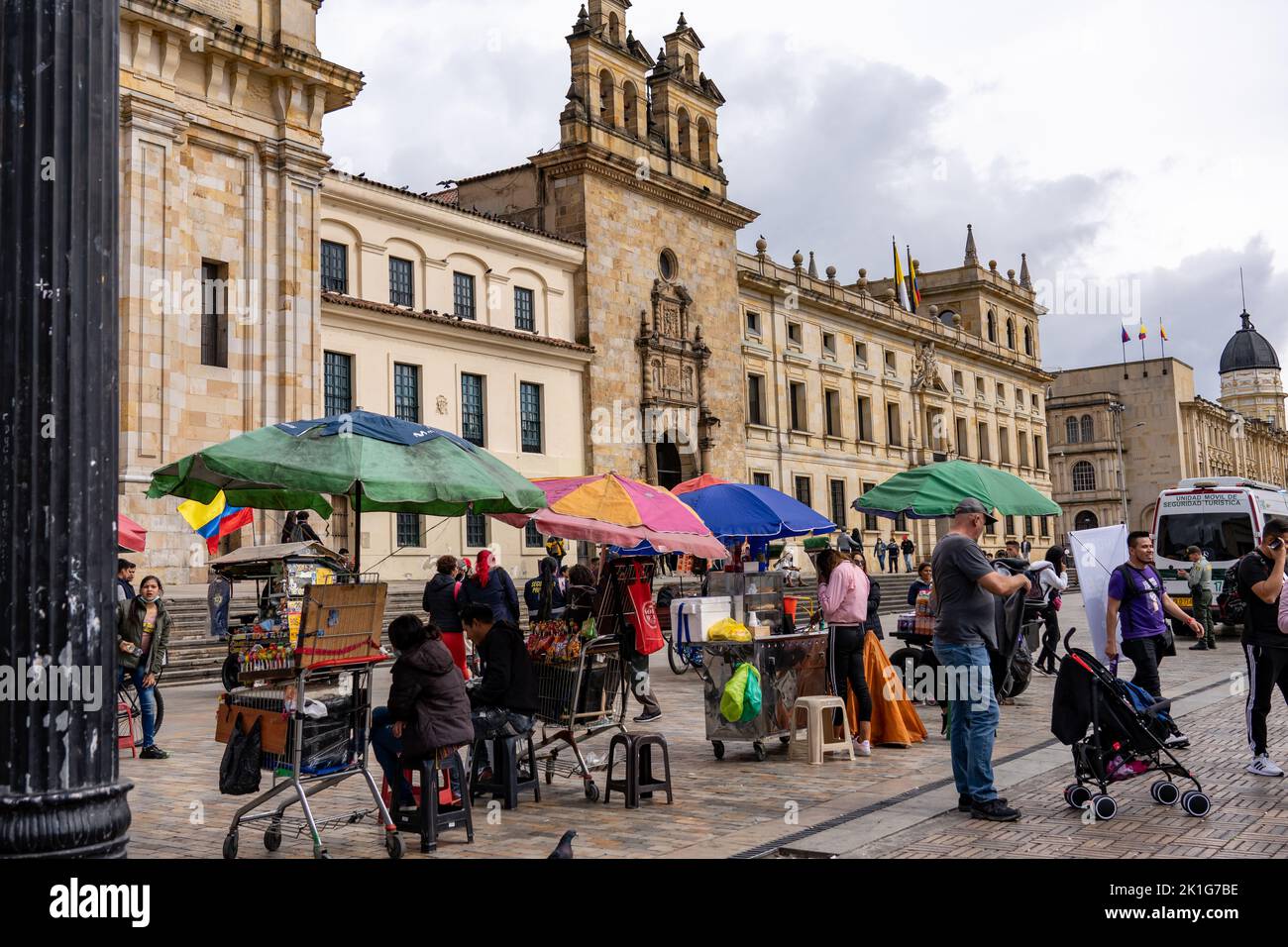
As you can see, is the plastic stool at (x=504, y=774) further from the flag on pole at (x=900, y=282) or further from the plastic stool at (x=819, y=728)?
the flag on pole at (x=900, y=282)

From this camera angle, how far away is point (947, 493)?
14672 millimetres

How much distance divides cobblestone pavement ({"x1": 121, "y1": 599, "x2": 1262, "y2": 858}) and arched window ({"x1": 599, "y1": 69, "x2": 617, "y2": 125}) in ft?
98.0

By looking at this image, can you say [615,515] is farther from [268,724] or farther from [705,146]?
[705,146]

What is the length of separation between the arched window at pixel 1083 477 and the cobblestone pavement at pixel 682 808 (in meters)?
77.4

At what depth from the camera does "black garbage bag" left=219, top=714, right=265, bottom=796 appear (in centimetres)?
720

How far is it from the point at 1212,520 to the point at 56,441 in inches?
1004

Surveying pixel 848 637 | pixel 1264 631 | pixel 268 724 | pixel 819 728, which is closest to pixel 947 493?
pixel 848 637

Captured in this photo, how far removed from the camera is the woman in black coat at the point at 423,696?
23.6ft

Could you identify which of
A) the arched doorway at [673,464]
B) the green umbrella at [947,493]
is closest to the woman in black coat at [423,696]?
the green umbrella at [947,493]

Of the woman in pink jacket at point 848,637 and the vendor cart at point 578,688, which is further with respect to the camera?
the woman in pink jacket at point 848,637

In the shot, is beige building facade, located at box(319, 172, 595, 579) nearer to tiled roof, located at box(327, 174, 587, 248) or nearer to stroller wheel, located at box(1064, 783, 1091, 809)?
tiled roof, located at box(327, 174, 587, 248)

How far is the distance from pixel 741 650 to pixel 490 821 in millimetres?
3366
